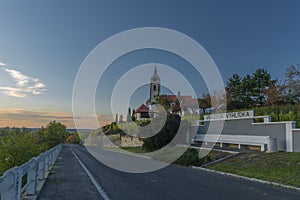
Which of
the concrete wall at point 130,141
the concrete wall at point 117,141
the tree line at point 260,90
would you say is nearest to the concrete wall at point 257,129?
the tree line at point 260,90

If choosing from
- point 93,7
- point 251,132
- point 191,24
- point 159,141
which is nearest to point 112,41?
point 93,7

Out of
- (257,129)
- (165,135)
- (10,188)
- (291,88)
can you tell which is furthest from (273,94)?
(10,188)

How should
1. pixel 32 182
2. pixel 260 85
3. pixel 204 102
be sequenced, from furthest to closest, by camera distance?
pixel 204 102, pixel 260 85, pixel 32 182

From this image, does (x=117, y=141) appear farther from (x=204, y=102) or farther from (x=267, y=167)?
(x=267, y=167)

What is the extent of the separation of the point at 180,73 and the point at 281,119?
16938mm

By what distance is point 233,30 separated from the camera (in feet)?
87.6

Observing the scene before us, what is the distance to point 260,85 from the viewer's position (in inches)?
1483

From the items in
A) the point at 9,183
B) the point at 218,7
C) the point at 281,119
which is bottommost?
the point at 9,183

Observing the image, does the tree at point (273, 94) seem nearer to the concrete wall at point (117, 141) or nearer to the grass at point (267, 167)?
the concrete wall at point (117, 141)

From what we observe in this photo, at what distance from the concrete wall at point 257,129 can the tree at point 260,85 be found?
44.2ft

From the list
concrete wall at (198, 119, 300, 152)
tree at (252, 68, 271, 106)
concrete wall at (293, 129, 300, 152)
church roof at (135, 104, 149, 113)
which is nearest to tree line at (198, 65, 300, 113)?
tree at (252, 68, 271, 106)

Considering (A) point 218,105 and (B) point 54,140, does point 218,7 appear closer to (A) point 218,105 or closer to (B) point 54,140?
(A) point 218,105

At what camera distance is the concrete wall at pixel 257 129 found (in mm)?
16625

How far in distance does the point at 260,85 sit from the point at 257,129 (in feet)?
65.4
